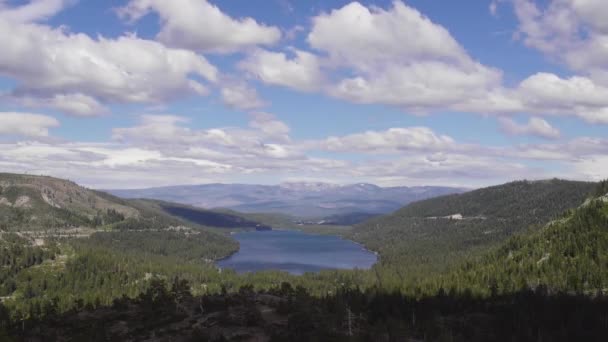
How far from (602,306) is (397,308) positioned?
6782 cm

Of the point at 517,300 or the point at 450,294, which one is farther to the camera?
the point at 450,294

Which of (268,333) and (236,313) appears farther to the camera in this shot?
(236,313)

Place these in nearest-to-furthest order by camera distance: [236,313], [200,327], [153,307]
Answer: [200,327], [236,313], [153,307]

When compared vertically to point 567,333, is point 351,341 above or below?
above

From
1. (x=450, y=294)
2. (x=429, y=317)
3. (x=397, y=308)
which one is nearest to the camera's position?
(x=429, y=317)

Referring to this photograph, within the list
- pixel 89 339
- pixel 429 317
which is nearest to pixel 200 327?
pixel 89 339

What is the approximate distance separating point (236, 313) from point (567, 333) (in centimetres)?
9288

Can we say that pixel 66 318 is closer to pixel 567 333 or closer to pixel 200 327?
pixel 200 327

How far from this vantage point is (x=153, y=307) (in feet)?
425

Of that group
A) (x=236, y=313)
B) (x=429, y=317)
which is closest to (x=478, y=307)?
(x=429, y=317)

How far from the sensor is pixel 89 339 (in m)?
97.8

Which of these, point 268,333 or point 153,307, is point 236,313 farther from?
point 153,307

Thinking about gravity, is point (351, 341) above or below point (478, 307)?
above

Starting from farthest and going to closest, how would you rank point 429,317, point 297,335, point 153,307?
point 429,317
point 153,307
point 297,335
